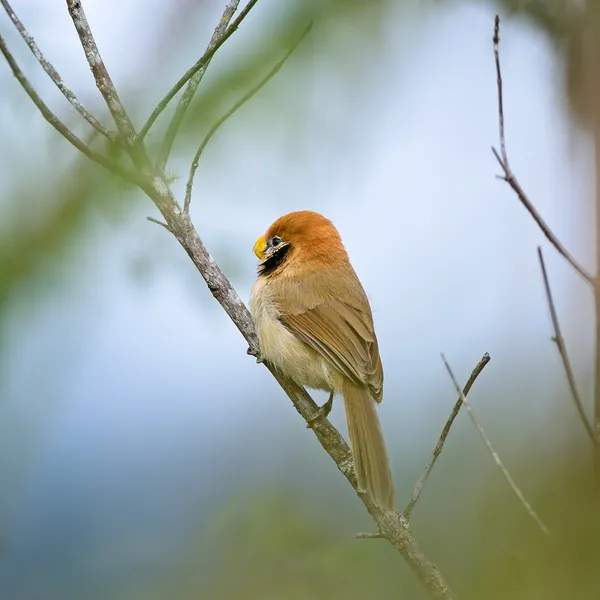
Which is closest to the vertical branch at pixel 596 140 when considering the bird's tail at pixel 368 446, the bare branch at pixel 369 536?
the bare branch at pixel 369 536

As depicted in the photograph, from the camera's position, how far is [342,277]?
455 centimetres

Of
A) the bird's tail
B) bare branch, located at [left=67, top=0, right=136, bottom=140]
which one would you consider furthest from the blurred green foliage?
bare branch, located at [left=67, top=0, right=136, bottom=140]

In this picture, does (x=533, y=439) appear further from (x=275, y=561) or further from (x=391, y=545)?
(x=275, y=561)

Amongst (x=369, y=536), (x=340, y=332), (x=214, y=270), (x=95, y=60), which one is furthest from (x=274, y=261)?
(x=369, y=536)

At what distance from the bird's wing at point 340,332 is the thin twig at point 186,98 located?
4.84 feet

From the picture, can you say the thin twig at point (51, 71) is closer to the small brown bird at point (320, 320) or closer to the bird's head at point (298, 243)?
the small brown bird at point (320, 320)

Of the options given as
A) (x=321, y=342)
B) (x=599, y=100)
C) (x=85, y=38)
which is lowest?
(x=321, y=342)

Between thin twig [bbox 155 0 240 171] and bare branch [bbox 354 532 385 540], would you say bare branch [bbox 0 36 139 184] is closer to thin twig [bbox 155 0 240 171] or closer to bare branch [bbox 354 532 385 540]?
thin twig [bbox 155 0 240 171]

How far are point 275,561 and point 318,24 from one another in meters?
1.73

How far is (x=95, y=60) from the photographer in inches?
116

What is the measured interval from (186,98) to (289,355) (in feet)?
5.27

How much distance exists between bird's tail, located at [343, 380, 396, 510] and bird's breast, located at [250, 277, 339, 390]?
15 cm

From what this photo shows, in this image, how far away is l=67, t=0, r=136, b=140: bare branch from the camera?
9.18ft

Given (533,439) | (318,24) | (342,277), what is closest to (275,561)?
(533,439)
